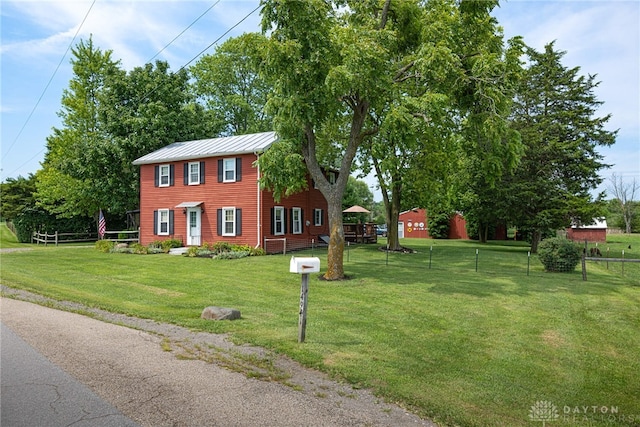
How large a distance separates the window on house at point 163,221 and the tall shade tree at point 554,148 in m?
21.1

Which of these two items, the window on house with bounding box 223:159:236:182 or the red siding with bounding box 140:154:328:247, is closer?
the red siding with bounding box 140:154:328:247

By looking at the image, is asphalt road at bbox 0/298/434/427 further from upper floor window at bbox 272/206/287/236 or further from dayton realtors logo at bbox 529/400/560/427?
upper floor window at bbox 272/206/287/236

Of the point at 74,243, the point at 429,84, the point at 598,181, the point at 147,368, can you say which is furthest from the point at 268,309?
the point at 74,243

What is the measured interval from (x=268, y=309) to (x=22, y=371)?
4.71 meters

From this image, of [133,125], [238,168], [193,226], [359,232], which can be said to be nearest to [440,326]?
[238,168]

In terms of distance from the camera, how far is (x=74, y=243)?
35.2 m

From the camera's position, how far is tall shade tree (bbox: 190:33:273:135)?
44938 mm

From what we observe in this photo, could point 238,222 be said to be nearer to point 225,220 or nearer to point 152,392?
point 225,220

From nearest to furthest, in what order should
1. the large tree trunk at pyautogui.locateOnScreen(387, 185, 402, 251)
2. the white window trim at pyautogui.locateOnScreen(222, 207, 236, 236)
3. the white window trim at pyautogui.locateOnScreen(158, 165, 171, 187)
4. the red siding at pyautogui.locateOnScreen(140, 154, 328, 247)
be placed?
the red siding at pyautogui.locateOnScreen(140, 154, 328, 247)
the white window trim at pyautogui.locateOnScreen(222, 207, 236, 236)
the large tree trunk at pyautogui.locateOnScreen(387, 185, 402, 251)
the white window trim at pyautogui.locateOnScreen(158, 165, 171, 187)

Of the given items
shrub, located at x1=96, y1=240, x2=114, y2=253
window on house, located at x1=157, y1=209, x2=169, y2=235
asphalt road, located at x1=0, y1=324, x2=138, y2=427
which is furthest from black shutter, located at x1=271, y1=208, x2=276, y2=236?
asphalt road, located at x1=0, y1=324, x2=138, y2=427

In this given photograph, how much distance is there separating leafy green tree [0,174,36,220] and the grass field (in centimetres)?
2792

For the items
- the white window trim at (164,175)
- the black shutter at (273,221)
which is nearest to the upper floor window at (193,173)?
the white window trim at (164,175)

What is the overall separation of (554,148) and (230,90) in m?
31.9

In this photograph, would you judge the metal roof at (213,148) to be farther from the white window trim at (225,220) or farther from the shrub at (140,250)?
the shrub at (140,250)
